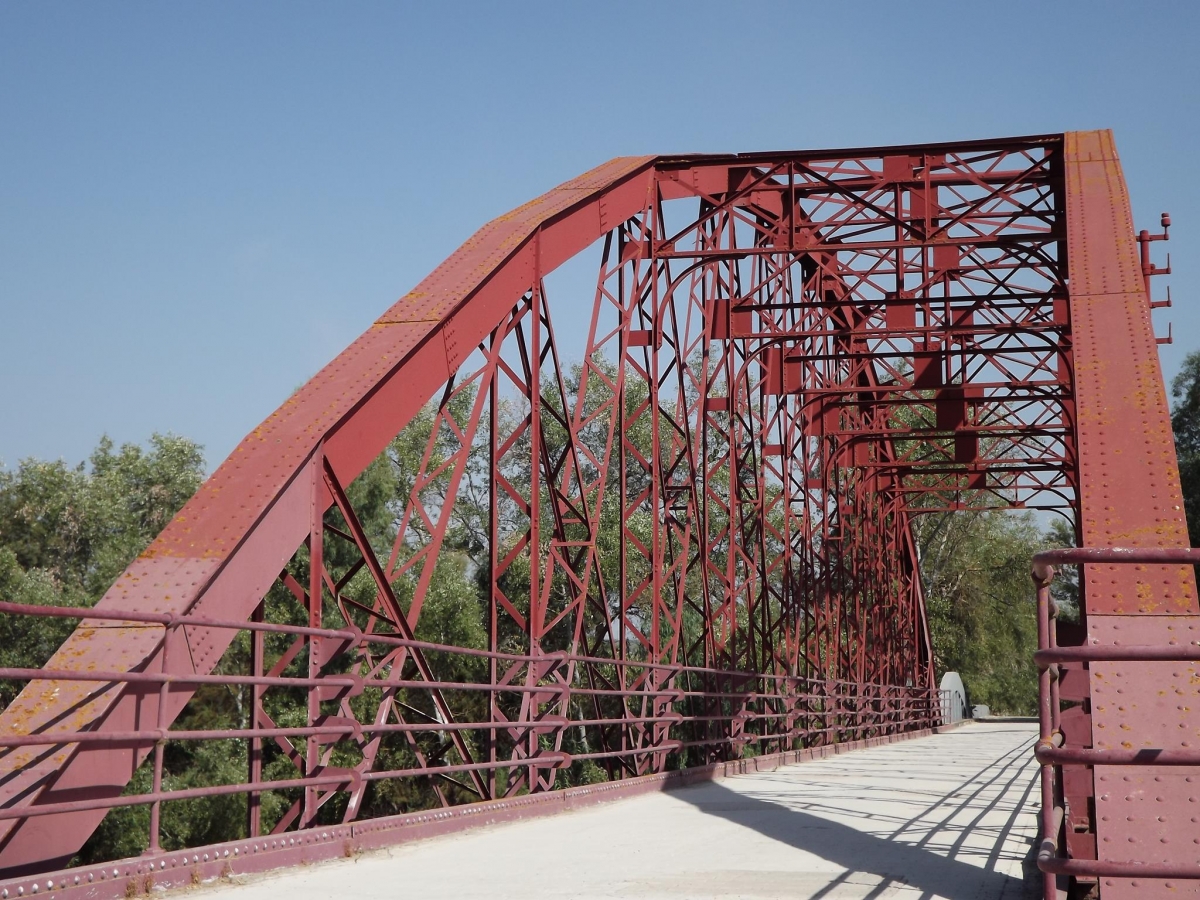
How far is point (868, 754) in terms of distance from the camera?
24891 millimetres

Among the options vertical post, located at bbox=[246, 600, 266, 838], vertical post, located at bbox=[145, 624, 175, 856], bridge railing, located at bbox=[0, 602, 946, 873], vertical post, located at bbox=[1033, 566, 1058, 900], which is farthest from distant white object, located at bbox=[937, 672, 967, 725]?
vertical post, located at bbox=[1033, 566, 1058, 900]

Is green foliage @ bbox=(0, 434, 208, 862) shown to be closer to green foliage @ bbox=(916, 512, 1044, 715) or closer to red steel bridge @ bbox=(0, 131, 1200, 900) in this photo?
red steel bridge @ bbox=(0, 131, 1200, 900)

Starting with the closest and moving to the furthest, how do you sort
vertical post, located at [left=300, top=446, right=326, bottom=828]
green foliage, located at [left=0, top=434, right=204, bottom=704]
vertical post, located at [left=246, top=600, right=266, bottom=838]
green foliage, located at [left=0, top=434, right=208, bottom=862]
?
vertical post, located at [left=246, top=600, right=266, bottom=838]
vertical post, located at [left=300, top=446, right=326, bottom=828]
green foliage, located at [left=0, top=434, right=208, bottom=862]
green foliage, located at [left=0, top=434, right=204, bottom=704]

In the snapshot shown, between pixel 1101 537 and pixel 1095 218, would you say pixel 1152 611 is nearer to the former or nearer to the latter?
pixel 1101 537

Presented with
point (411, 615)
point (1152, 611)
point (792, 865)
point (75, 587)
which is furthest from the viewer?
point (75, 587)

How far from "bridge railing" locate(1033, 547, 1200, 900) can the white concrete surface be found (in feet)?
5.39

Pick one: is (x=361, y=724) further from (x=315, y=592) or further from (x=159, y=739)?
(x=159, y=739)

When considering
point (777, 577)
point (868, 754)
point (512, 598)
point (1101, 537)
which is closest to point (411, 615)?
point (1101, 537)

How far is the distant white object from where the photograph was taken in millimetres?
50000

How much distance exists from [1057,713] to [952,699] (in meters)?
48.5

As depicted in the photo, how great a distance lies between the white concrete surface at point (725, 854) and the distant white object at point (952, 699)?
122 ft

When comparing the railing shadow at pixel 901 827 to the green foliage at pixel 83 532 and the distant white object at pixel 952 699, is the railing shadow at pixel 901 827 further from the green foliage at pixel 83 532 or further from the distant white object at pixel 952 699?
the distant white object at pixel 952 699

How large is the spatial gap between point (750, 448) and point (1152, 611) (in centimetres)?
1581

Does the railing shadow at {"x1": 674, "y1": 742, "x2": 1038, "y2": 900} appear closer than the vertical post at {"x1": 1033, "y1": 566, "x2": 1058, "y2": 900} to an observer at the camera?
No
